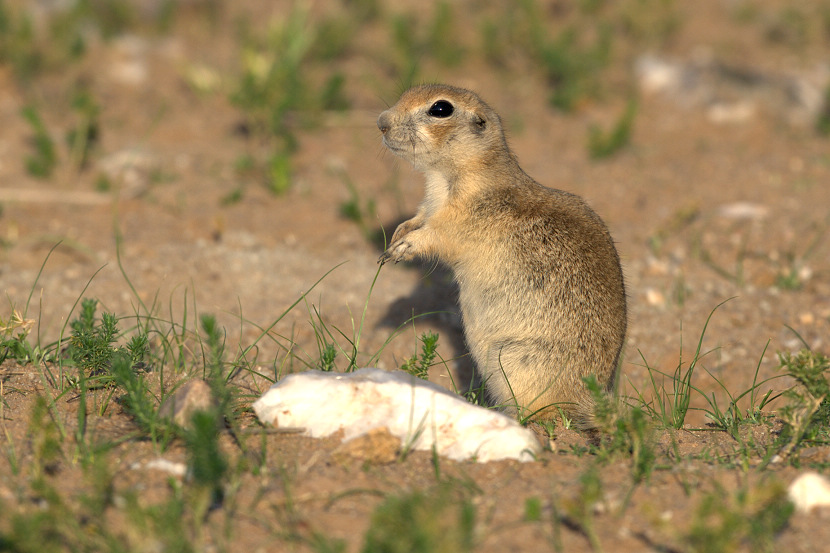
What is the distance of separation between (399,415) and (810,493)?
132 centimetres

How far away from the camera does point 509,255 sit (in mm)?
3768

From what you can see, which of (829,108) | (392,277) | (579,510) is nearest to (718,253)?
(392,277)

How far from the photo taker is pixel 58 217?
577cm

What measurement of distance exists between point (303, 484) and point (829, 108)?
6.85 metres

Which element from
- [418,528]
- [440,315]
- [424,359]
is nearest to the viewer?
[418,528]

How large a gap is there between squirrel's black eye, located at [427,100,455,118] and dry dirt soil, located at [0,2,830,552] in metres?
0.82

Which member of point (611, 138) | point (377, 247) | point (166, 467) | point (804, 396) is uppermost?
point (611, 138)

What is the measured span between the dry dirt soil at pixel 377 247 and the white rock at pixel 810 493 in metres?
0.04

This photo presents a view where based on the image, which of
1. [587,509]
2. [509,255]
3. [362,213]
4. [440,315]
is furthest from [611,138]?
[587,509]

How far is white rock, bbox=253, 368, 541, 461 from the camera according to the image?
112 inches

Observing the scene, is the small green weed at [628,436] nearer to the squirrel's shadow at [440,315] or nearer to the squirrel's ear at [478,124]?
the squirrel's ear at [478,124]

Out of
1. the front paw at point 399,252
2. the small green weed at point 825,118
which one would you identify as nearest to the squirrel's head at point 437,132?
the front paw at point 399,252

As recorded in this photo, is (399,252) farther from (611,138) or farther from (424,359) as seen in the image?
(611,138)

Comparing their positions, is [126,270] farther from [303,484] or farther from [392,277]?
[303,484]
